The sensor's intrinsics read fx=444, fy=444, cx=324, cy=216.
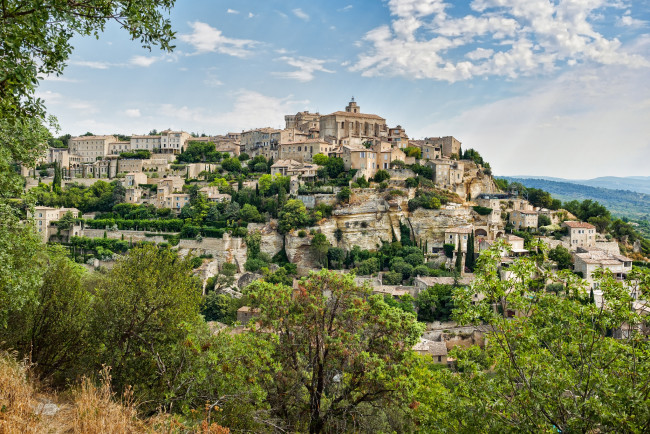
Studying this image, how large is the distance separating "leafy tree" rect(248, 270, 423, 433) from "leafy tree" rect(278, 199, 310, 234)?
29.8 meters

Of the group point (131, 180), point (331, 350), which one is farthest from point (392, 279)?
point (131, 180)

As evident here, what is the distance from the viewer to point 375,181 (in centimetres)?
4559

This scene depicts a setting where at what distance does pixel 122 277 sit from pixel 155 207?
131 ft

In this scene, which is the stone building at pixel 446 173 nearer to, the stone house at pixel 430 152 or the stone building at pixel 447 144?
the stone house at pixel 430 152

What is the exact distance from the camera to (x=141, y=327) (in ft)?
30.3

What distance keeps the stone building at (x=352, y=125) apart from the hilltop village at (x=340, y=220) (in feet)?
11.3

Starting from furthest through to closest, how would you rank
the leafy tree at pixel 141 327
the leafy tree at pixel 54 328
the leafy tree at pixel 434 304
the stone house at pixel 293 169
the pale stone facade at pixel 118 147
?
the pale stone facade at pixel 118 147 < the stone house at pixel 293 169 < the leafy tree at pixel 434 304 < the leafy tree at pixel 54 328 < the leafy tree at pixel 141 327

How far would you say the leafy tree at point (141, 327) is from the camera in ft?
29.3

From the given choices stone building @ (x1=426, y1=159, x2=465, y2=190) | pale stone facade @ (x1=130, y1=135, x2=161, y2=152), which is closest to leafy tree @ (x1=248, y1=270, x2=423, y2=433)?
stone building @ (x1=426, y1=159, x2=465, y2=190)

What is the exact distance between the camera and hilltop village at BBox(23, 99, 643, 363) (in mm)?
35875

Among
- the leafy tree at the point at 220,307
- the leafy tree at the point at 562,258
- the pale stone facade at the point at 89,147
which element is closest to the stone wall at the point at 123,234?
the leafy tree at the point at 220,307

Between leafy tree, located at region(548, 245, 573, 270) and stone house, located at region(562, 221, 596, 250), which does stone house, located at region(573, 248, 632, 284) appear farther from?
stone house, located at region(562, 221, 596, 250)

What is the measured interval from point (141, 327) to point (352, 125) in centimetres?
5209

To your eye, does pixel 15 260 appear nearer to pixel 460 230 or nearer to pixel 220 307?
pixel 220 307
